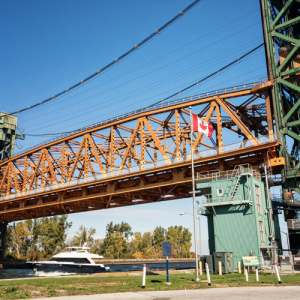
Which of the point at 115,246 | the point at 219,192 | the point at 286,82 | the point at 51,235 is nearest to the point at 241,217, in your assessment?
the point at 219,192

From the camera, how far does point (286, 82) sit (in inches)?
1506

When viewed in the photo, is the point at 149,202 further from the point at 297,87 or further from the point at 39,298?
the point at 39,298

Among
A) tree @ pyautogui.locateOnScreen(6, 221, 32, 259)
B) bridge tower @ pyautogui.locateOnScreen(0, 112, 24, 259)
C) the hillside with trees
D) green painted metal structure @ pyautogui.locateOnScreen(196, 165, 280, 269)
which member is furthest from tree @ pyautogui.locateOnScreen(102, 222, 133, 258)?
green painted metal structure @ pyautogui.locateOnScreen(196, 165, 280, 269)

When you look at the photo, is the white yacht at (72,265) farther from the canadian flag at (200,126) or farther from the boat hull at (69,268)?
the canadian flag at (200,126)

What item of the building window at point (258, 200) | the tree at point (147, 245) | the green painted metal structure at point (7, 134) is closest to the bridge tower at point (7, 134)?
the green painted metal structure at point (7, 134)

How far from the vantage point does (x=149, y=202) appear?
50.3 metres

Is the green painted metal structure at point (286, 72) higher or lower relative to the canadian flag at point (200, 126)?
higher

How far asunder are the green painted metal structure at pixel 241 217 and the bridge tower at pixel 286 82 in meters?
3.96

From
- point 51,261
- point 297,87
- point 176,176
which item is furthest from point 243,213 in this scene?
point 51,261

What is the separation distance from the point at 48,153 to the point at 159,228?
312 ft

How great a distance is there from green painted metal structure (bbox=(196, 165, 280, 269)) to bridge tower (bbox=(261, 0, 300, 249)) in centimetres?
396

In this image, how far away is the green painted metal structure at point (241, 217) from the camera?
1166 inches

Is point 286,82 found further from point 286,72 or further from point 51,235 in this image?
point 51,235

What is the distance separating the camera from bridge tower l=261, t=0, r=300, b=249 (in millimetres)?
35438
